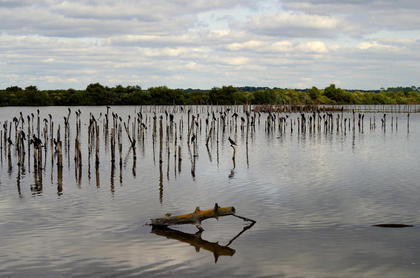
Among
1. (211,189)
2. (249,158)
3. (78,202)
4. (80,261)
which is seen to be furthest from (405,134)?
(80,261)

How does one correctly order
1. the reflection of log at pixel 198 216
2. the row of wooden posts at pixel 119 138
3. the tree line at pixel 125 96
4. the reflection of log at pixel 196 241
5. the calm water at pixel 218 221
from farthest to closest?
the tree line at pixel 125 96, the row of wooden posts at pixel 119 138, the reflection of log at pixel 198 216, the reflection of log at pixel 196 241, the calm water at pixel 218 221

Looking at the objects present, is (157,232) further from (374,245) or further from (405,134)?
(405,134)

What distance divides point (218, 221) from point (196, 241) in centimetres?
232

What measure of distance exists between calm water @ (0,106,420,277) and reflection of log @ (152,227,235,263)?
3 centimetres

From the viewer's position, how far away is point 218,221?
59.0 feet

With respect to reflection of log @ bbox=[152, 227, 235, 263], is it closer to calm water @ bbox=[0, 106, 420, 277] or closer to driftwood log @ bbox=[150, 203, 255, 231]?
calm water @ bbox=[0, 106, 420, 277]

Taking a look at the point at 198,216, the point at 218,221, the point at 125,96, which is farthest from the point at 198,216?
the point at 125,96

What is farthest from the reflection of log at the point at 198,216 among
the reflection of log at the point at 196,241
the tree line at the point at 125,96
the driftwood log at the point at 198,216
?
the tree line at the point at 125,96

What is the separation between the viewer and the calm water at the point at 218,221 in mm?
13859

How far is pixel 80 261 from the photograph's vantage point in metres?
14.1

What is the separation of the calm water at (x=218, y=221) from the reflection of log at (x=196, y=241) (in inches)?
1.1

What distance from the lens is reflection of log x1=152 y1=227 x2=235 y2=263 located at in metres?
14.9

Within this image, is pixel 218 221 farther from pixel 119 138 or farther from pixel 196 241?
pixel 119 138

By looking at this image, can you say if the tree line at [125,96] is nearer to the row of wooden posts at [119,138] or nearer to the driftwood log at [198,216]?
the row of wooden posts at [119,138]
